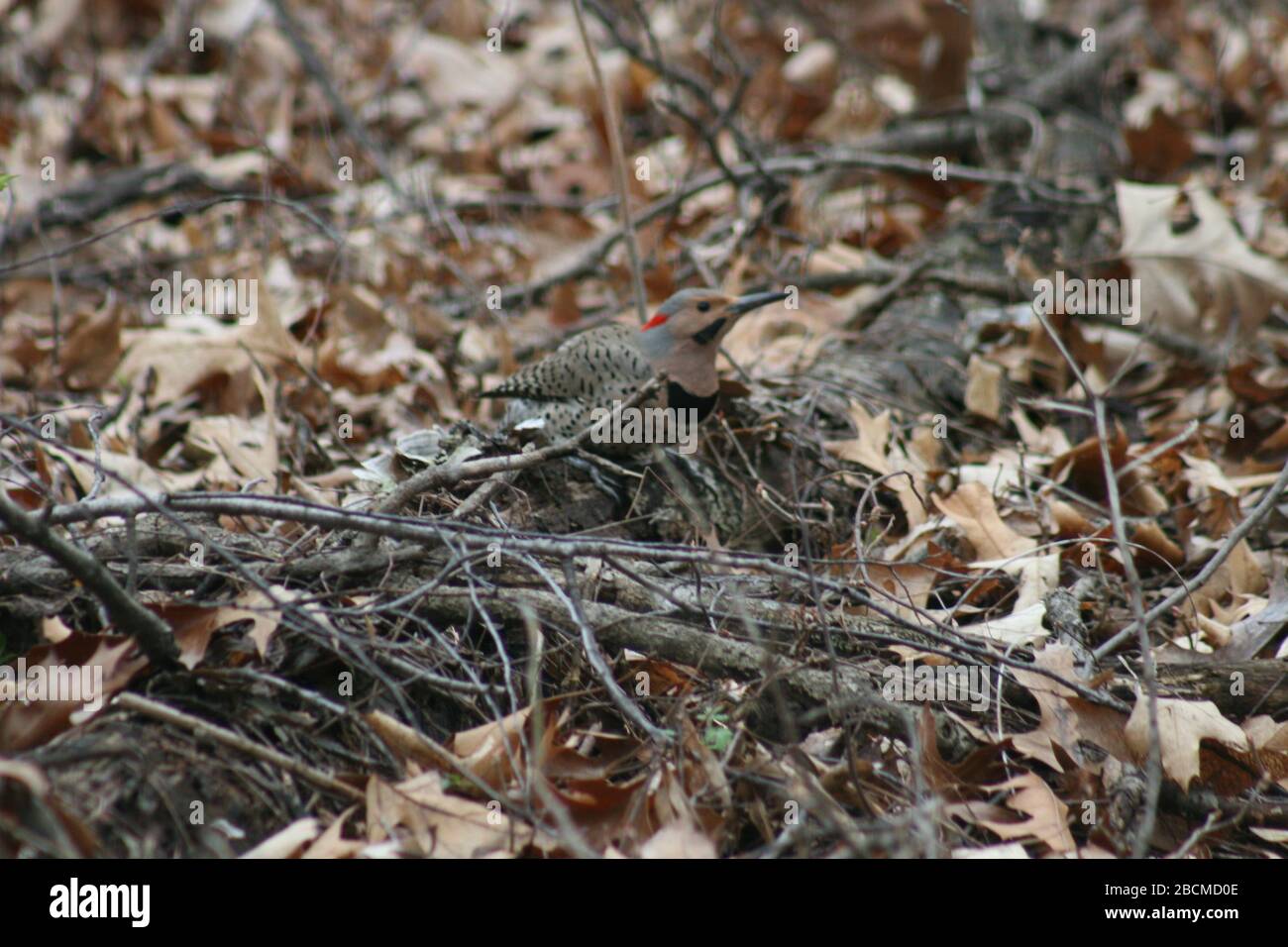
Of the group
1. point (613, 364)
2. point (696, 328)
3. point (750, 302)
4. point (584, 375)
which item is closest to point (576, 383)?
point (584, 375)

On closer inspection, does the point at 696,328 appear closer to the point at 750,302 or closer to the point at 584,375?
the point at 750,302

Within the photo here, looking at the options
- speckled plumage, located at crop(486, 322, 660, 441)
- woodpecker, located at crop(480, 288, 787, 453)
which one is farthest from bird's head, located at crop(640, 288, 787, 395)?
speckled plumage, located at crop(486, 322, 660, 441)

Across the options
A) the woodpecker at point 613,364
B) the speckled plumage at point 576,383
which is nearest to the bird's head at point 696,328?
the woodpecker at point 613,364

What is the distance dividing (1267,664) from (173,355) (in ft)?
15.1

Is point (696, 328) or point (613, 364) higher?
point (696, 328)

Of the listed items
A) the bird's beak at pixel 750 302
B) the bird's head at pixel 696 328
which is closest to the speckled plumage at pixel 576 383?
the bird's head at pixel 696 328

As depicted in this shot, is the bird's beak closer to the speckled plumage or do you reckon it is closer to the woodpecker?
the woodpecker

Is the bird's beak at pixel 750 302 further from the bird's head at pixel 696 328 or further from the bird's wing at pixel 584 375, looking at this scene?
the bird's wing at pixel 584 375

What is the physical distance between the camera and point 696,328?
4762 mm

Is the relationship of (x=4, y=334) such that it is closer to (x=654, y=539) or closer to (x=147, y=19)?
(x=654, y=539)

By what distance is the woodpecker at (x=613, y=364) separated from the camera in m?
4.70

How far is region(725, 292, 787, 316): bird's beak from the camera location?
467 centimetres

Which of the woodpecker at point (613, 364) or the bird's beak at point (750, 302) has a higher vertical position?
the bird's beak at point (750, 302)

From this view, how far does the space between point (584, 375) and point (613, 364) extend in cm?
13
